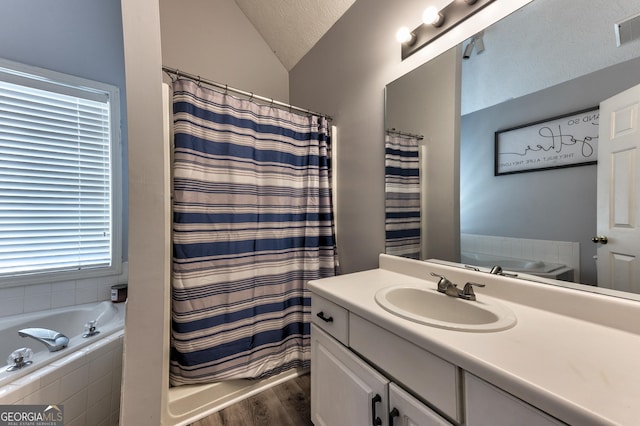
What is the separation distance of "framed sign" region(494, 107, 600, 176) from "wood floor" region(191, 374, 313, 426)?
160 centimetres

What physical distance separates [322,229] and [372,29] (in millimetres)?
1320

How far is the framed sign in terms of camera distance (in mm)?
787

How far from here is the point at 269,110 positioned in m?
1.54

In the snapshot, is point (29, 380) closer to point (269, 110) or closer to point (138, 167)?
point (138, 167)

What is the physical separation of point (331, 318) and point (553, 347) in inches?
27.5

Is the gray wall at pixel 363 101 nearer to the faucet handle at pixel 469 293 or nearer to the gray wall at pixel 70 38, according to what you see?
the faucet handle at pixel 469 293

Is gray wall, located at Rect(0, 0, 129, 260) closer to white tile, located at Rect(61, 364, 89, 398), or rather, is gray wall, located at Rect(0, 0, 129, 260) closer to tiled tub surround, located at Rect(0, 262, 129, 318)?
tiled tub surround, located at Rect(0, 262, 129, 318)

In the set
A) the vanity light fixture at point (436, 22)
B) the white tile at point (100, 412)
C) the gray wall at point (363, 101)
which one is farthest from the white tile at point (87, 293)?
the vanity light fixture at point (436, 22)

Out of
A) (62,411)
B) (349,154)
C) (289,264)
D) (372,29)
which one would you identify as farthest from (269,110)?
(62,411)

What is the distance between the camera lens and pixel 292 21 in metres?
1.94

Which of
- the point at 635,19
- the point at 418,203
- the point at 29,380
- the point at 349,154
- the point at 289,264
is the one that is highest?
the point at 635,19

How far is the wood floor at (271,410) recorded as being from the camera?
50.3 inches

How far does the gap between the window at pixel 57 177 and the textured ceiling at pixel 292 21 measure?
1320mm

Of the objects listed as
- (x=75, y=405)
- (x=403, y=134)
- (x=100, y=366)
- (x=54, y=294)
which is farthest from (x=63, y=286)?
(x=403, y=134)
